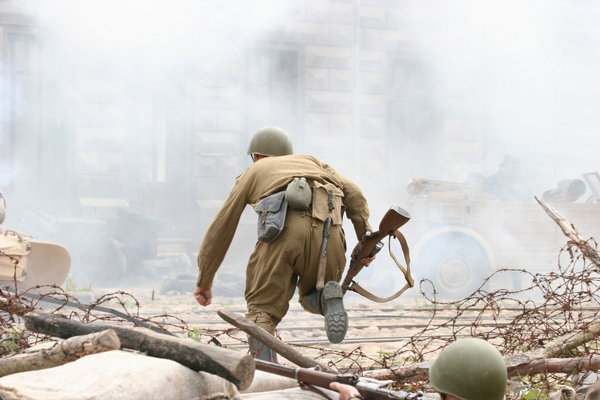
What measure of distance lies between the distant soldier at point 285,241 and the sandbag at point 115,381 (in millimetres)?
1022

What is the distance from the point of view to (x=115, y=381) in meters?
1.63

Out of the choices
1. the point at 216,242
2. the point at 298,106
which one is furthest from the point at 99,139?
the point at 216,242

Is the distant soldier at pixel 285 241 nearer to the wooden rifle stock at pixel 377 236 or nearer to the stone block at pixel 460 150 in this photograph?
the wooden rifle stock at pixel 377 236

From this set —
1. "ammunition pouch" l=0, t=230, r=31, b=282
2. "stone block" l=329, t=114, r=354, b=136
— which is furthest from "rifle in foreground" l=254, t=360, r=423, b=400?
"stone block" l=329, t=114, r=354, b=136

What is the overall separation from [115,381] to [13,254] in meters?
4.61

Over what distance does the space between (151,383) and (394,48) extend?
11023 millimetres

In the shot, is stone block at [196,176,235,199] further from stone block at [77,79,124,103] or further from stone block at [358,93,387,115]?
stone block at [358,93,387,115]

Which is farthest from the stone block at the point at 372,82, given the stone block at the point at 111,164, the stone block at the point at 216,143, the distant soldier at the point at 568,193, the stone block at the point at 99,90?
the stone block at the point at 111,164

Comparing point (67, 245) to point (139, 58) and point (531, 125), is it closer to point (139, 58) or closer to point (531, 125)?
point (139, 58)

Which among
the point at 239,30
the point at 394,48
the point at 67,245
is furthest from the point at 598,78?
the point at 67,245

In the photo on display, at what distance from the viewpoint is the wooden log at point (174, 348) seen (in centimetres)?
175

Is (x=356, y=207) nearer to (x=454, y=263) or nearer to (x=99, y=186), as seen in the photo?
(x=454, y=263)

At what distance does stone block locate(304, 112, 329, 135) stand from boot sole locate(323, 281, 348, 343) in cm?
881

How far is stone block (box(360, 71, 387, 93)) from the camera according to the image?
11.8m
